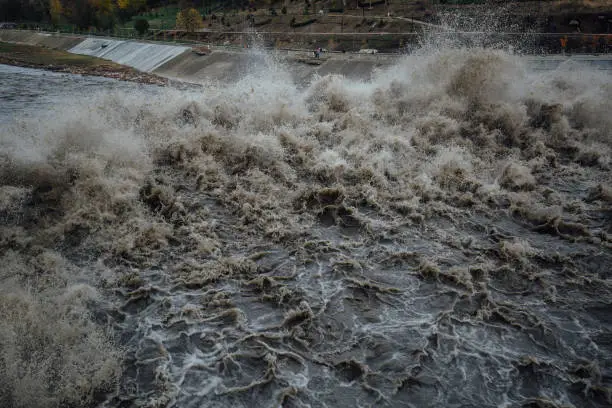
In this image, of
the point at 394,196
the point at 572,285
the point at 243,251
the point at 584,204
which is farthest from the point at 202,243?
the point at 584,204

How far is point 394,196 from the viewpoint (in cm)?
990

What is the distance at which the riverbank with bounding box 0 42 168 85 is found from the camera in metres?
36.2

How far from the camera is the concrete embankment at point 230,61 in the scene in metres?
28.3

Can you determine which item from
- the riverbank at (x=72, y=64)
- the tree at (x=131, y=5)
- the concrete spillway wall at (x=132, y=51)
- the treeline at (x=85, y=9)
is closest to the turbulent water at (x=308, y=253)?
the riverbank at (x=72, y=64)

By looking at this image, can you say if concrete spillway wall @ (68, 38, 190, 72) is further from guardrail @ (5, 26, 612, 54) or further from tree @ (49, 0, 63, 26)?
tree @ (49, 0, 63, 26)

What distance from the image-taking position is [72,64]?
42688 mm

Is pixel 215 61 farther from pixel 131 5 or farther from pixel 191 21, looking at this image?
pixel 131 5

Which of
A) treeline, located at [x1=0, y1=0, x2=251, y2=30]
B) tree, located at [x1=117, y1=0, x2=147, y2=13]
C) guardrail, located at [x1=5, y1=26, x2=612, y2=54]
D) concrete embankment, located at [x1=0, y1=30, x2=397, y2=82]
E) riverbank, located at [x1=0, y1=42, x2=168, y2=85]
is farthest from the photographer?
tree, located at [x1=117, y1=0, x2=147, y2=13]

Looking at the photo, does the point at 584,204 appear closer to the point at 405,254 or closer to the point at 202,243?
the point at 405,254

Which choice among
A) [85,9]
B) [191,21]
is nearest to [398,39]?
[191,21]

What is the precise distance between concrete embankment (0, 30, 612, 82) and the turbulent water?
14314 millimetres

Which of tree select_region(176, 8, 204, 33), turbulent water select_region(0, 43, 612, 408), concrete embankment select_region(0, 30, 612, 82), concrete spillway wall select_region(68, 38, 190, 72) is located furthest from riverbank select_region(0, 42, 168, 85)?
turbulent water select_region(0, 43, 612, 408)

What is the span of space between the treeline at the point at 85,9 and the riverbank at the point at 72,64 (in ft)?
54.1

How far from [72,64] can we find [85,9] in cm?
3241
